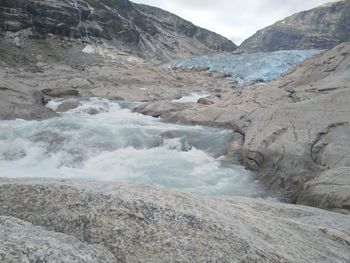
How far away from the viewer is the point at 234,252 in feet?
10.6

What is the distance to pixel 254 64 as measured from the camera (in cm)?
5262

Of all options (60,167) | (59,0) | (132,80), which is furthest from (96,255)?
(59,0)

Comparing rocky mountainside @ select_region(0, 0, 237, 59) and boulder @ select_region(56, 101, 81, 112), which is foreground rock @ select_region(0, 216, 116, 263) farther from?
rocky mountainside @ select_region(0, 0, 237, 59)

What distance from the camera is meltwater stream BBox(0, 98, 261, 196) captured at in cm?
1051

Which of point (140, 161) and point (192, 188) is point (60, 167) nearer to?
point (140, 161)

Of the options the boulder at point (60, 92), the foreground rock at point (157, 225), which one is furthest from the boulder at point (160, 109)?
the foreground rock at point (157, 225)

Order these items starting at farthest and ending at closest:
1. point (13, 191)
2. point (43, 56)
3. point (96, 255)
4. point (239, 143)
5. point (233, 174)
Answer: point (43, 56)
point (239, 143)
point (233, 174)
point (13, 191)
point (96, 255)

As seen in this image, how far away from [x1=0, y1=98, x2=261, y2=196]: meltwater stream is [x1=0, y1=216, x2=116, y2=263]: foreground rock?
6.65 m

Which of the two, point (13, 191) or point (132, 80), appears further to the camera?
point (132, 80)

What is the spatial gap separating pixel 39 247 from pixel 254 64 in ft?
171

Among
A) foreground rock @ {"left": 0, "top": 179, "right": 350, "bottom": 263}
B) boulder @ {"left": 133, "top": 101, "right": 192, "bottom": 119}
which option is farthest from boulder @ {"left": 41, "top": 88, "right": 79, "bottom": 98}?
foreground rock @ {"left": 0, "top": 179, "right": 350, "bottom": 263}

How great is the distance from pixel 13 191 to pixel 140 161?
851cm

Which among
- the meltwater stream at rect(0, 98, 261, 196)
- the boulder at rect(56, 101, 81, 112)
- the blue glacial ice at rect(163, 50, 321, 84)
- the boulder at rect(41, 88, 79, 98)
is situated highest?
the blue glacial ice at rect(163, 50, 321, 84)

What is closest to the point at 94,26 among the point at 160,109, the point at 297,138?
the point at 160,109
